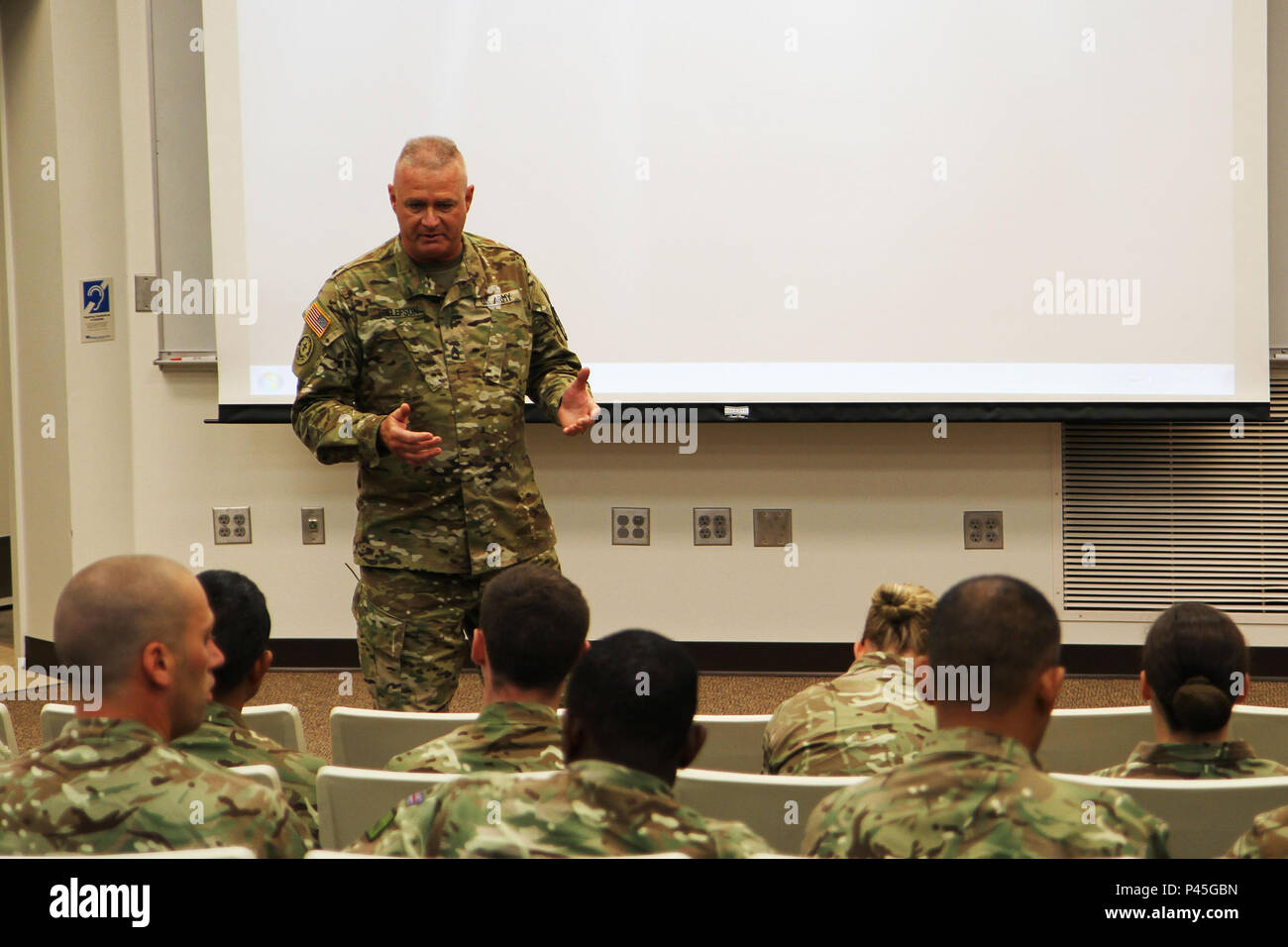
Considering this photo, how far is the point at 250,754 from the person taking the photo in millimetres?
1997

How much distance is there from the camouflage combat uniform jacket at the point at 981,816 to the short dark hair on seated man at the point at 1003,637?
12 cm

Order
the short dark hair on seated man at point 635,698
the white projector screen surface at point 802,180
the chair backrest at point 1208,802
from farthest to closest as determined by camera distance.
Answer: the white projector screen surface at point 802,180
the chair backrest at point 1208,802
the short dark hair on seated man at point 635,698

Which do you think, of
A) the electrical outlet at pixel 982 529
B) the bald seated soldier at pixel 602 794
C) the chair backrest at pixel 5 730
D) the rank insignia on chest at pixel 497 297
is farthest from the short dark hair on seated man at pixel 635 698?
the electrical outlet at pixel 982 529

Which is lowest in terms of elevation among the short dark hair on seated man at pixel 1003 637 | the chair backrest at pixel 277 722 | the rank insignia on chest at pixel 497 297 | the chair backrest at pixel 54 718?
the chair backrest at pixel 277 722

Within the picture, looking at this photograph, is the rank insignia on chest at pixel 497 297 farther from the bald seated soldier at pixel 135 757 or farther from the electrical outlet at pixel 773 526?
the electrical outlet at pixel 773 526

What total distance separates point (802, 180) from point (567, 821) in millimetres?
3697

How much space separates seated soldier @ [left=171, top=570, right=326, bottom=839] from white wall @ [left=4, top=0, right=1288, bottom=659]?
2.80 metres

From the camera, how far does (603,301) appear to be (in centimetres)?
481

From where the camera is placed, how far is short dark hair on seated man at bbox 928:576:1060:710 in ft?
5.20

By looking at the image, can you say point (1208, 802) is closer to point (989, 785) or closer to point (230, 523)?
point (989, 785)

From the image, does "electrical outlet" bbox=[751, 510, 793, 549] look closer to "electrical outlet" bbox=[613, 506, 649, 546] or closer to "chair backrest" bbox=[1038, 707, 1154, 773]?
"electrical outlet" bbox=[613, 506, 649, 546]

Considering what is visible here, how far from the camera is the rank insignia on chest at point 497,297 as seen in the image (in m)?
2.96

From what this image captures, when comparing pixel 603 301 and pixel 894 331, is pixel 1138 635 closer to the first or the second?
pixel 894 331

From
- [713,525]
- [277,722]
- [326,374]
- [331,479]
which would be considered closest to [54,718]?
[277,722]
